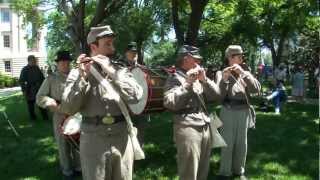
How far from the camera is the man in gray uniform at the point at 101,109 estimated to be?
210 inches

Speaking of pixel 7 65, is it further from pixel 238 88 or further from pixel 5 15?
pixel 238 88

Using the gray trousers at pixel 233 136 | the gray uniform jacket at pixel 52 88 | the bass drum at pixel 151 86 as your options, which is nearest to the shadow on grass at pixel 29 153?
the gray uniform jacket at pixel 52 88

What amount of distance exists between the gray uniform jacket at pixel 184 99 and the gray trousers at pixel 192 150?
9cm

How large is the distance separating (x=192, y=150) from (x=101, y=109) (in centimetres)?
166

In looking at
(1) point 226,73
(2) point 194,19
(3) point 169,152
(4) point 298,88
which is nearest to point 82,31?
(2) point 194,19

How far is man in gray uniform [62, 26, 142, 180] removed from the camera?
17.5ft

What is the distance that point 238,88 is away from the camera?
7992 millimetres

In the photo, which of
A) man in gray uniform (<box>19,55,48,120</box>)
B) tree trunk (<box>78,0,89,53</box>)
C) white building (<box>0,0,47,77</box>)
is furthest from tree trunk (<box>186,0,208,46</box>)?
white building (<box>0,0,47,77</box>)

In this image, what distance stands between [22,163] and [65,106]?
5.02 meters

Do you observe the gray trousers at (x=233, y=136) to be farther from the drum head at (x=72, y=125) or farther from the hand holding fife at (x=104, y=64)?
the hand holding fife at (x=104, y=64)

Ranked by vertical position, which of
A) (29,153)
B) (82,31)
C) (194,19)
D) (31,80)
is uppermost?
(194,19)

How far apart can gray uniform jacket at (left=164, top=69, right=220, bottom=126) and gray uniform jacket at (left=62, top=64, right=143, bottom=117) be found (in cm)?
123

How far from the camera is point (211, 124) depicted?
7184mm

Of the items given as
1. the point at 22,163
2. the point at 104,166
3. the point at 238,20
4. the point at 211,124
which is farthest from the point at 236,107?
the point at 238,20
